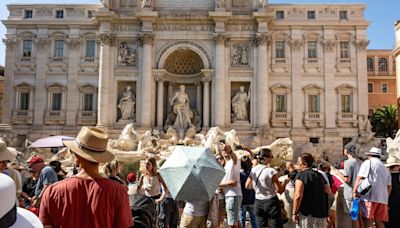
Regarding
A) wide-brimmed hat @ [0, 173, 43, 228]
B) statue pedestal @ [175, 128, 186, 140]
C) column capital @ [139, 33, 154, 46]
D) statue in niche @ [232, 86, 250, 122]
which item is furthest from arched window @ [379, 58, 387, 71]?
wide-brimmed hat @ [0, 173, 43, 228]

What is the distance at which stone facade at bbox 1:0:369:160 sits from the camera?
26.8 metres

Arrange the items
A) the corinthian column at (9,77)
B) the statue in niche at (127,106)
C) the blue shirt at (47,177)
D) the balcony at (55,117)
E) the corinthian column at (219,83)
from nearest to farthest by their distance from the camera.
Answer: the blue shirt at (47,177) < the corinthian column at (219,83) < the statue in niche at (127,106) < the balcony at (55,117) < the corinthian column at (9,77)

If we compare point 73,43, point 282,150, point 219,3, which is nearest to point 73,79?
point 73,43

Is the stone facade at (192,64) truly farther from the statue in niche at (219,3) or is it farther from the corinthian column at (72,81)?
the statue in niche at (219,3)

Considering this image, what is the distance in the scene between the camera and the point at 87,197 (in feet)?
11.6

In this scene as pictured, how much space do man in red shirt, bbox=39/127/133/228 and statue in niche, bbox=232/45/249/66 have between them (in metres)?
24.1

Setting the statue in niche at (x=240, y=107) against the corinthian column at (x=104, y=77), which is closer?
the corinthian column at (x=104, y=77)

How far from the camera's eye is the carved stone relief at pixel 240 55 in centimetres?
2733

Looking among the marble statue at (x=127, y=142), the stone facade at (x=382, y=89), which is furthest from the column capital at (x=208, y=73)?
the stone facade at (x=382, y=89)

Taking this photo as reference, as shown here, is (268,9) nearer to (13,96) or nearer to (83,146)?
(13,96)

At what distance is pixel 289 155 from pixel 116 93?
12.3 meters

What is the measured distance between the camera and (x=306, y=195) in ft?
21.7

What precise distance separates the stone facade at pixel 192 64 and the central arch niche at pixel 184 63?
0.07m

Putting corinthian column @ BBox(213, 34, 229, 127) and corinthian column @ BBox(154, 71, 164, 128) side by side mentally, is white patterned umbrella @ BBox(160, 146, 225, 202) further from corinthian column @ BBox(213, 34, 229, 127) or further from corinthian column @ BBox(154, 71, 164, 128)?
corinthian column @ BBox(154, 71, 164, 128)
